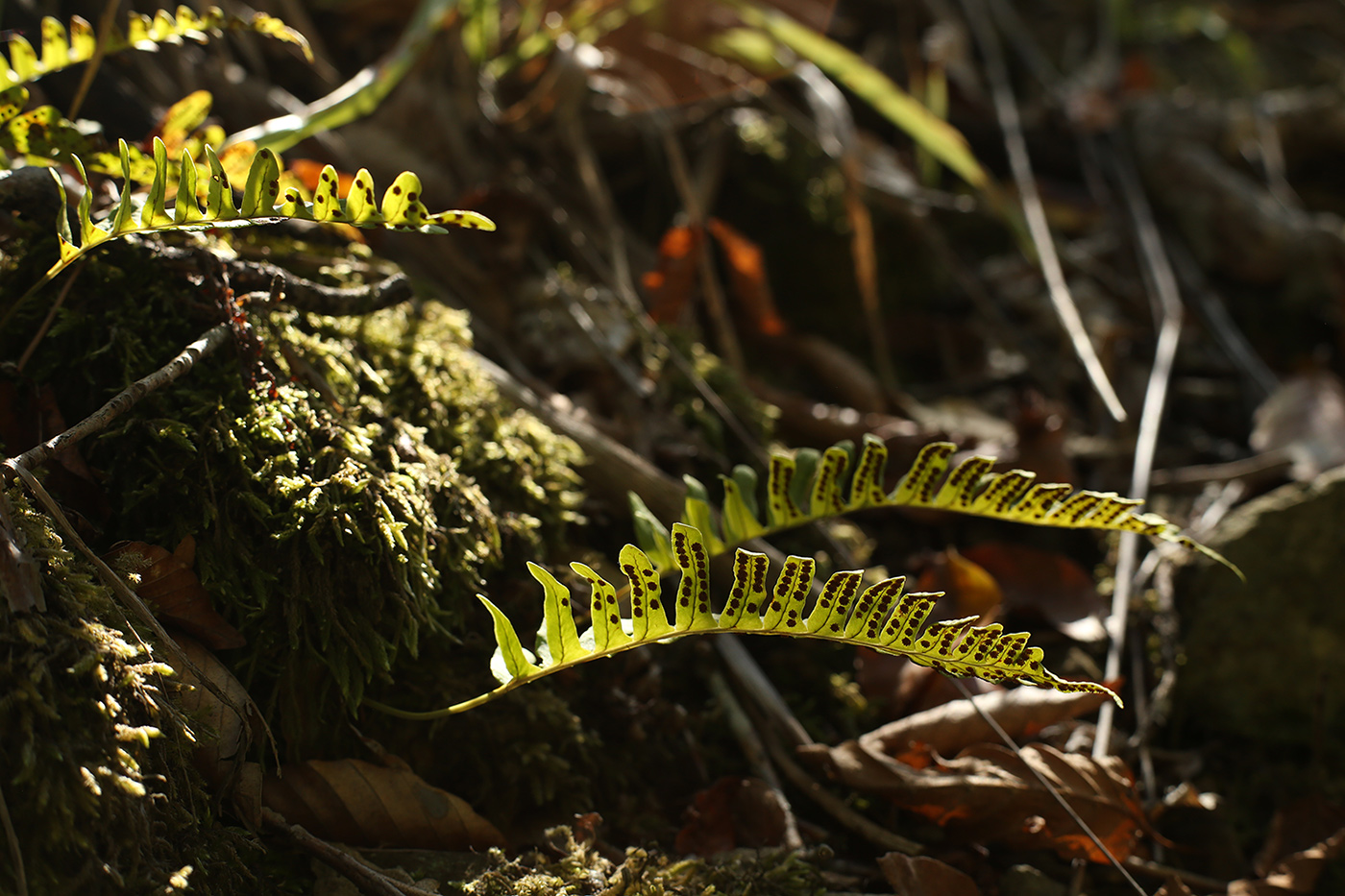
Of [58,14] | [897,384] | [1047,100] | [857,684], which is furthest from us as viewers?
[1047,100]

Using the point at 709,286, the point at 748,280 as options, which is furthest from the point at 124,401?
the point at 748,280

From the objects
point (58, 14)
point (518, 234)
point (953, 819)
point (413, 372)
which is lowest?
point (953, 819)

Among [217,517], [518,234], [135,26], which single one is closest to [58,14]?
[135,26]

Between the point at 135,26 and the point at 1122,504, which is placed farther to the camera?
the point at 135,26

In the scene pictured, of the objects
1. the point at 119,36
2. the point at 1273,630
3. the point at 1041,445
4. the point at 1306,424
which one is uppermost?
the point at 119,36

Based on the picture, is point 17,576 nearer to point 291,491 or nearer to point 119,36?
point 291,491

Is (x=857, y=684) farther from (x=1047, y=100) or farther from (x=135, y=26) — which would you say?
(x=1047, y=100)
